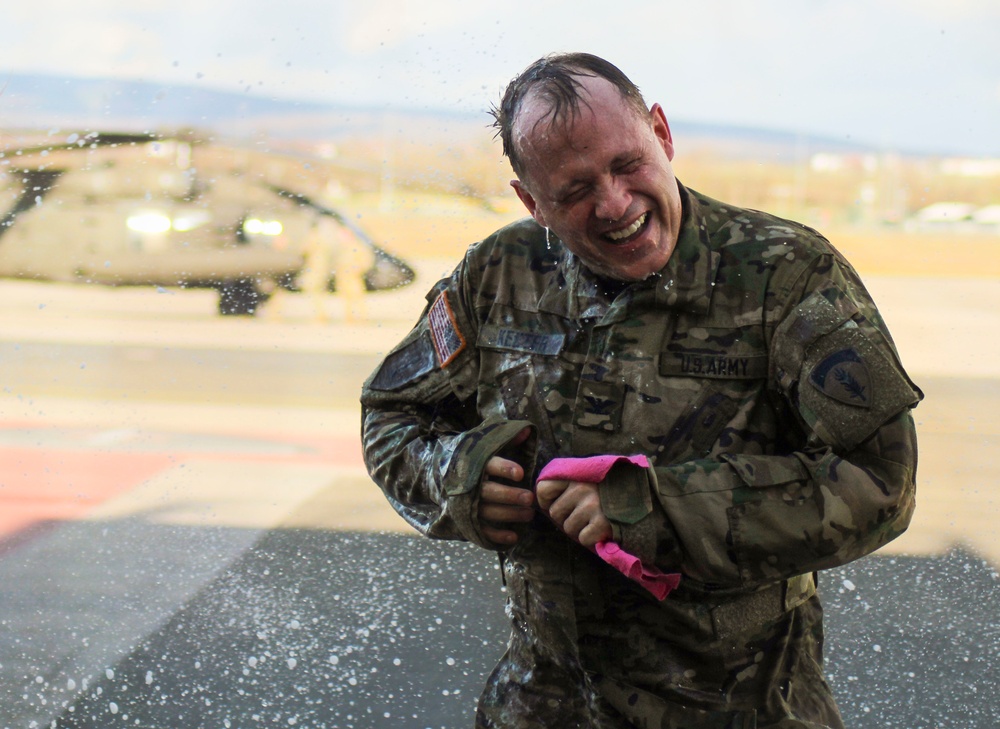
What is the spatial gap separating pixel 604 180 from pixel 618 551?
484 millimetres

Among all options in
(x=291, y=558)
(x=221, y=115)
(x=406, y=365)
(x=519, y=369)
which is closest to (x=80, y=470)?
Answer: (x=291, y=558)

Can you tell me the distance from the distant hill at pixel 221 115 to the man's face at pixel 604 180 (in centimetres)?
244

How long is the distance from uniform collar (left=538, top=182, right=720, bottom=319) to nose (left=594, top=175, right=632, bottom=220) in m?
0.11

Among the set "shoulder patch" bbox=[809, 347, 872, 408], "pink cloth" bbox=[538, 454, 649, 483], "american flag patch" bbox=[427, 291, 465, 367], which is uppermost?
"shoulder patch" bbox=[809, 347, 872, 408]

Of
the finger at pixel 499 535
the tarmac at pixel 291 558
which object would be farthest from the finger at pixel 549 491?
the tarmac at pixel 291 558

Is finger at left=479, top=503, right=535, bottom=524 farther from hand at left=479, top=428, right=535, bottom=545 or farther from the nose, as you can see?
the nose

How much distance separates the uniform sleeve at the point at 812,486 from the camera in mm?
1396

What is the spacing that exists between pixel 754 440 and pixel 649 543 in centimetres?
23

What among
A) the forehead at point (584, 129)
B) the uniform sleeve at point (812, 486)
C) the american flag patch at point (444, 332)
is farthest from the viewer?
the american flag patch at point (444, 332)

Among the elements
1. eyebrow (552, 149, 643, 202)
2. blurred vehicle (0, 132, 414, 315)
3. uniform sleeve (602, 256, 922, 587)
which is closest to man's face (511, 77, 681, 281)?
eyebrow (552, 149, 643, 202)

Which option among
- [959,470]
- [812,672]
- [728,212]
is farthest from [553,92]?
[959,470]

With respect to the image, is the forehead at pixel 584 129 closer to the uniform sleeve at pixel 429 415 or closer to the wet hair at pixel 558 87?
the wet hair at pixel 558 87

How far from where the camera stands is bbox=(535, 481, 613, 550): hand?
4.68 ft

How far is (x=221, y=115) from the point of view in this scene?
14.4 ft
